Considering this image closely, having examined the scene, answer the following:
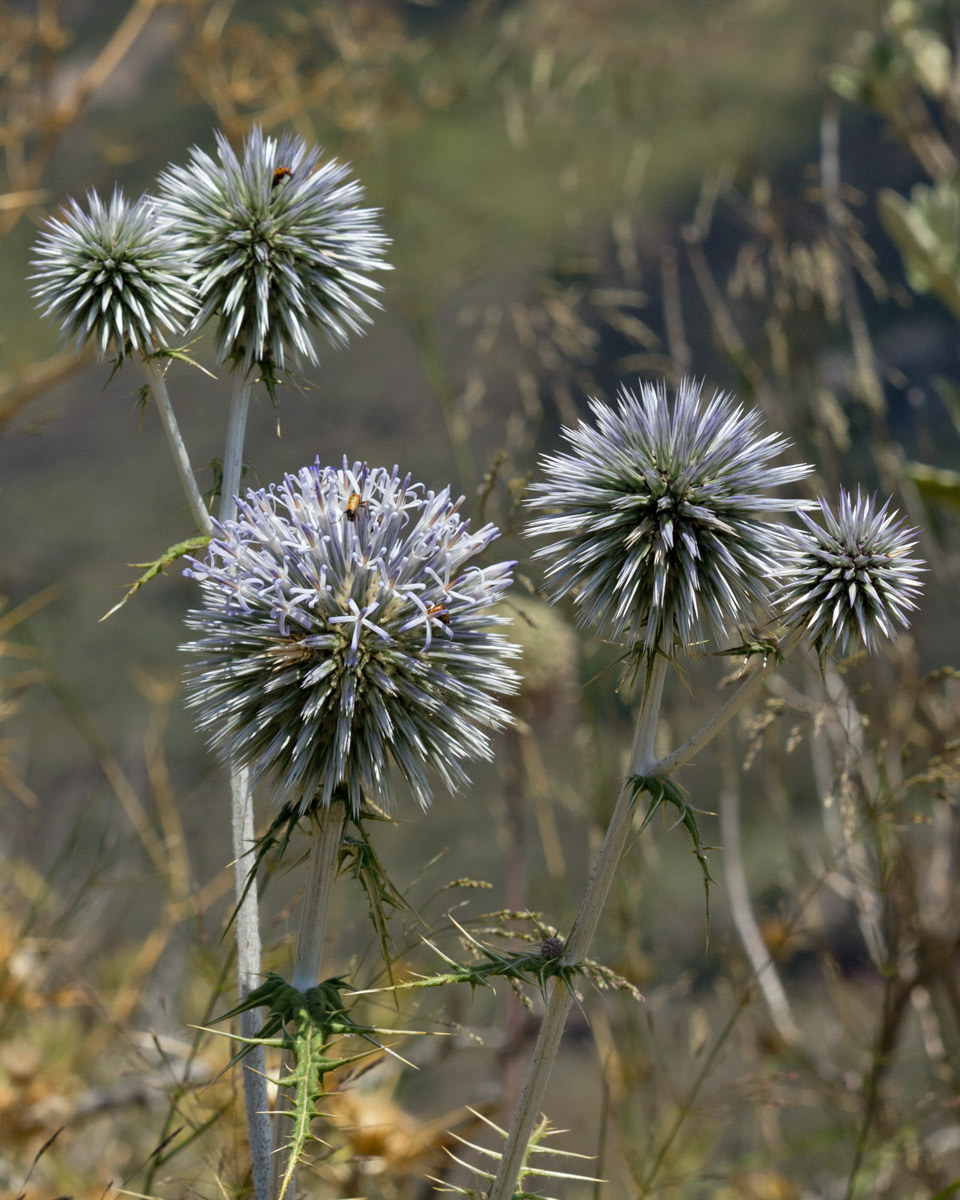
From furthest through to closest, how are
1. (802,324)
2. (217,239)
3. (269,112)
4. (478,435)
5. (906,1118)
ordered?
1. (478,435)
2. (269,112)
3. (802,324)
4. (906,1118)
5. (217,239)

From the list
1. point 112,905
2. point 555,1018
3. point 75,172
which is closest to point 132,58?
point 75,172

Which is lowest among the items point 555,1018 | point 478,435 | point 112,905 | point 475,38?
point 555,1018

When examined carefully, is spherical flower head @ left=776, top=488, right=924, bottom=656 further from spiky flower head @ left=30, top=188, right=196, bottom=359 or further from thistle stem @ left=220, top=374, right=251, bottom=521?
spiky flower head @ left=30, top=188, right=196, bottom=359

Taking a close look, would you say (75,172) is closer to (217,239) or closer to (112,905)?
(112,905)

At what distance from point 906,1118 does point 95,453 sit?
529cm

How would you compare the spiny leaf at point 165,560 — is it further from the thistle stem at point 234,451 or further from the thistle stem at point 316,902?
the thistle stem at point 316,902

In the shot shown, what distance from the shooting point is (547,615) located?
330 centimetres

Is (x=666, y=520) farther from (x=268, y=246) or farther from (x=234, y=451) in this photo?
(x=268, y=246)

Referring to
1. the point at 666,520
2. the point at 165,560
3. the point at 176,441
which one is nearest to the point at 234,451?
the point at 176,441

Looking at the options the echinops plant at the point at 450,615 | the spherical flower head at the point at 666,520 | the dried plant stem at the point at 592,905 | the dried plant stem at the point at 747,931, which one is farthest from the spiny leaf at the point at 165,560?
the dried plant stem at the point at 747,931

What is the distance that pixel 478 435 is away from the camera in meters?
5.70

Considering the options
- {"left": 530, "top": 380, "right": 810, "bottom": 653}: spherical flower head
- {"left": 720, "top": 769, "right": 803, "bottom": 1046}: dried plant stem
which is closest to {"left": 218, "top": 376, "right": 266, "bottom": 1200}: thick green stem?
{"left": 530, "top": 380, "right": 810, "bottom": 653}: spherical flower head

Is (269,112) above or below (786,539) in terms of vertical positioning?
above

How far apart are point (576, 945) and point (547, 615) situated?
2066 millimetres
